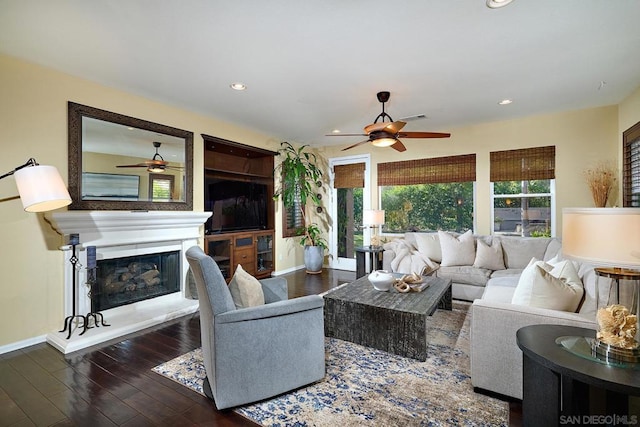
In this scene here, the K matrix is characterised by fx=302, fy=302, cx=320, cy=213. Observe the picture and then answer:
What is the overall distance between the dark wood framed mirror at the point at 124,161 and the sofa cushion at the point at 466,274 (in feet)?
12.2

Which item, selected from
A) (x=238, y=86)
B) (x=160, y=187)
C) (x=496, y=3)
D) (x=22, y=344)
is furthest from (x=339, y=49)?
(x=22, y=344)

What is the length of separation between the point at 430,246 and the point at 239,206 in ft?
10.8

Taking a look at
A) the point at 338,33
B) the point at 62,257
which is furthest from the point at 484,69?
the point at 62,257

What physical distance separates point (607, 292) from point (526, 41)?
214 centimetres

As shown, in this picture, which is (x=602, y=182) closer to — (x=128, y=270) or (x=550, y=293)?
(x=550, y=293)

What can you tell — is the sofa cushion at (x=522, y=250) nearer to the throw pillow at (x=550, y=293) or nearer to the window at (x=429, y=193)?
the window at (x=429, y=193)

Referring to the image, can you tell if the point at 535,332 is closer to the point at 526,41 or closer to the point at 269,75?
the point at 526,41

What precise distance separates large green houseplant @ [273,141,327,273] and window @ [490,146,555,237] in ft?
10.6

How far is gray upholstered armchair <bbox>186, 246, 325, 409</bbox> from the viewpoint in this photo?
1868 mm

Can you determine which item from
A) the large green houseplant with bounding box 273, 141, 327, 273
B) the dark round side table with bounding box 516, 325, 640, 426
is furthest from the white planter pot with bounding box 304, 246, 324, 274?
the dark round side table with bounding box 516, 325, 640, 426

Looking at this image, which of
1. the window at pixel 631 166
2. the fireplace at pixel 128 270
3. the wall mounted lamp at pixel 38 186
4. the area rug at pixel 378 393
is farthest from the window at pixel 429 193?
the wall mounted lamp at pixel 38 186

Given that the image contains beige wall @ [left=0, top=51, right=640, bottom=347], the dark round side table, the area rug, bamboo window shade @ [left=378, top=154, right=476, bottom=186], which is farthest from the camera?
bamboo window shade @ [left=378, top=154, right=476, bottom=186]

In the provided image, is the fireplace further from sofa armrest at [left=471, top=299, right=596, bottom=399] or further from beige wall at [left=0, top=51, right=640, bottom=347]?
sofa armrest at [left=471, top=299, right=596, bottom=399]

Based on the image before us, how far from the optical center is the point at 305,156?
6301mm
